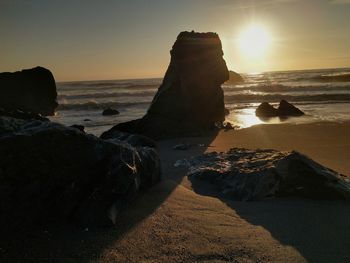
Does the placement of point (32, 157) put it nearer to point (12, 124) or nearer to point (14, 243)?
point (12, 124)

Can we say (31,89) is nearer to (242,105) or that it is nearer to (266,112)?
(266,112)

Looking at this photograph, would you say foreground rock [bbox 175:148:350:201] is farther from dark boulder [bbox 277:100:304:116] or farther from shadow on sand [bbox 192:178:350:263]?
dark boulder [bbox 277:100:304:116]

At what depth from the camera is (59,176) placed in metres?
3.72

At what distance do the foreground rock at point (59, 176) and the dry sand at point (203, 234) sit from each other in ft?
0.67

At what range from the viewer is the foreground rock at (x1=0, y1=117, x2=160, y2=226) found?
3525mm

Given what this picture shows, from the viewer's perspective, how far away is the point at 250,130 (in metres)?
13.3

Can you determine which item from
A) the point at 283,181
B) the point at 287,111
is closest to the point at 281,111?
the point at 287,111

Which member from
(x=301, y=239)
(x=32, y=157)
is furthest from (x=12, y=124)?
(x=301, y=239)

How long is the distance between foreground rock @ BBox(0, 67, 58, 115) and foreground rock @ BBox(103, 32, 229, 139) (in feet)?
30.4

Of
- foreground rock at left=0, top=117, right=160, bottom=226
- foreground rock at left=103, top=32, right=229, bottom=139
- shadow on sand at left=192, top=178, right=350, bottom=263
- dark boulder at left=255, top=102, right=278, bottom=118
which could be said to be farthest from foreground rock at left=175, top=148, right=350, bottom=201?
dark boulder at left=255, top=102, right=278, bottom=118

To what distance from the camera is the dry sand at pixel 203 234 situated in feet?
11.2

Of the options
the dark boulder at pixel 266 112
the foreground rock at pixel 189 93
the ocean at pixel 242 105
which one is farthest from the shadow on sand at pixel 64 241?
the dark boulder at pixel 266 112

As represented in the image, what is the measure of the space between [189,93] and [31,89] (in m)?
10.9

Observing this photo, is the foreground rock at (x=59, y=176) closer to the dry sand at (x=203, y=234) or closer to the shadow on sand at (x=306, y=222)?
the dry sand at (x=203, y=234)
